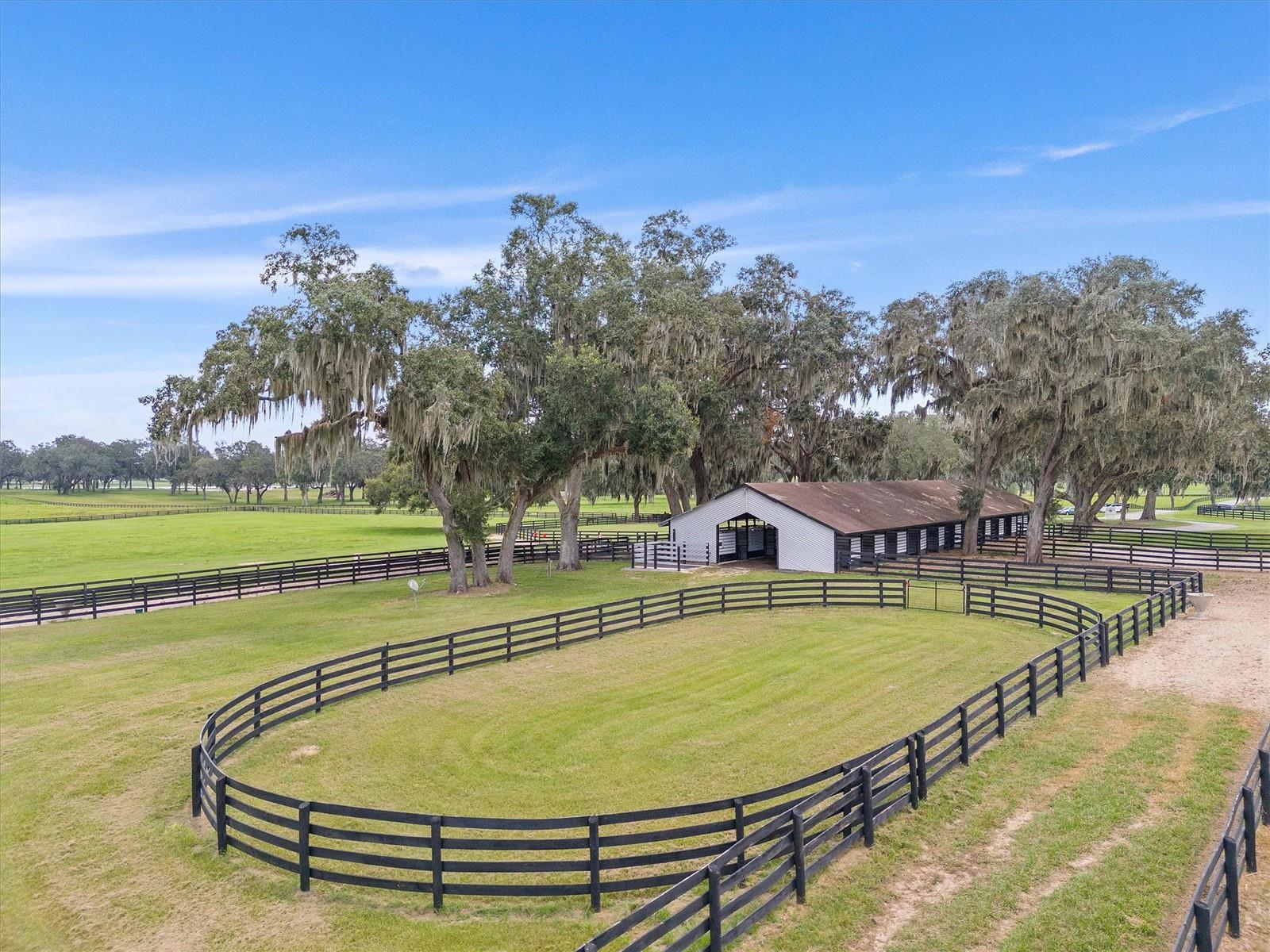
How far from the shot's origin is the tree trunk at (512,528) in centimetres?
3059

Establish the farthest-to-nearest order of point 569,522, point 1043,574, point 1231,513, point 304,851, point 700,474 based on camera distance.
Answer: point 1231,513 < point 700,474 < point 569,522 < point 1043,574 < point 304,851

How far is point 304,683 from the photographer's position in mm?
13727

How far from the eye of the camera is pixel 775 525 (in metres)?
34.0

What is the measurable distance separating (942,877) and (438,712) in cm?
900

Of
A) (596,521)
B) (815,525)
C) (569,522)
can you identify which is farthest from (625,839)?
(596,521)

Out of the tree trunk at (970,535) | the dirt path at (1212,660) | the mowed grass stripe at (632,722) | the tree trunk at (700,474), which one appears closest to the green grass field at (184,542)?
the tree trunk at (700,474)

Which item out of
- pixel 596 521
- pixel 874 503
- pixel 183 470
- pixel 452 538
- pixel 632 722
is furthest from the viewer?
pixel 183 470

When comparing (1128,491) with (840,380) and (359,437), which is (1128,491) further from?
(359,437)

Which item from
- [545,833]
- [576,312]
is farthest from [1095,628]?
[576,312]

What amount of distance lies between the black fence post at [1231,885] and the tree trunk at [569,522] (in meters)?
28.5

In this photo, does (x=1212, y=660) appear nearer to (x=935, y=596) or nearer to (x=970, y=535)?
(x=935, y=596)

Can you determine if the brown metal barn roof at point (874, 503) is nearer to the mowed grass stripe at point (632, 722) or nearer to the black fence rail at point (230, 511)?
the mowed grass stripe at point (632, 722)

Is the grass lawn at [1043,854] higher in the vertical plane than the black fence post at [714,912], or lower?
lower

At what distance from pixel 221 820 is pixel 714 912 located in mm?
5783
